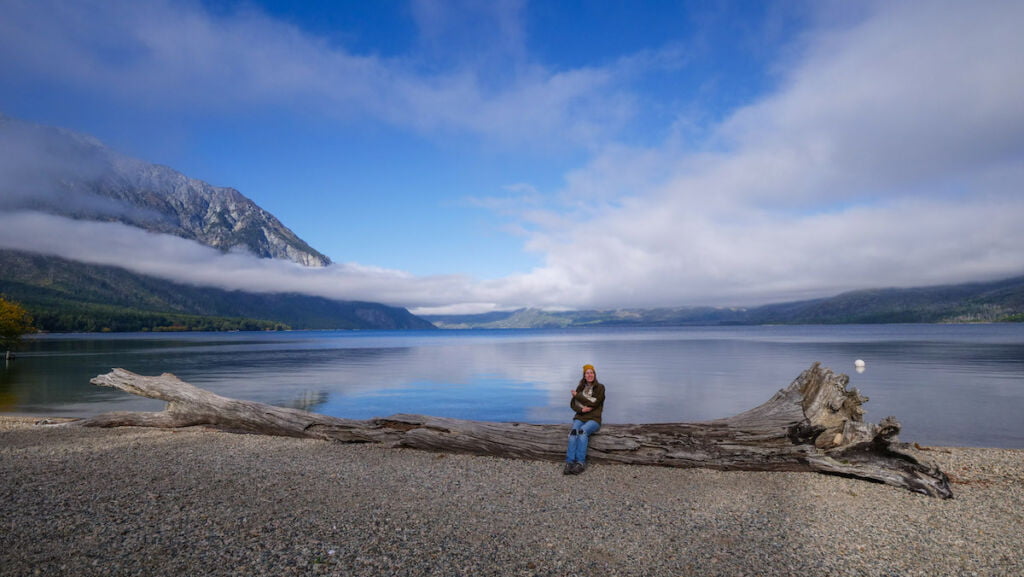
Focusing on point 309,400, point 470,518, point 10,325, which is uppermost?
point 10,325

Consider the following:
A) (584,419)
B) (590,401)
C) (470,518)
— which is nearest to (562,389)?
(584,419)

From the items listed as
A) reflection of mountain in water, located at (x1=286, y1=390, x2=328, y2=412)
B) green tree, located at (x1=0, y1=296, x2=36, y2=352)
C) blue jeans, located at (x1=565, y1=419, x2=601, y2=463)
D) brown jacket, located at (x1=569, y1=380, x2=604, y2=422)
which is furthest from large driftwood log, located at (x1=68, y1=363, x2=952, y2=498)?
green tree, located at (x1=0, y1=296, x2=36, y2=352)

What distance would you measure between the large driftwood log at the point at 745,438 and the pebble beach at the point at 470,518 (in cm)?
29

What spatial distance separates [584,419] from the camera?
11.0 metres

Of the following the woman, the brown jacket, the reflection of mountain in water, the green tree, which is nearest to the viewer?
the woman

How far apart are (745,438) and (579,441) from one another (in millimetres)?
3422

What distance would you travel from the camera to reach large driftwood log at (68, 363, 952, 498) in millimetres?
9617

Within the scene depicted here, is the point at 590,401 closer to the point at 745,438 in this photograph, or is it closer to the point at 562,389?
the point at 745,438

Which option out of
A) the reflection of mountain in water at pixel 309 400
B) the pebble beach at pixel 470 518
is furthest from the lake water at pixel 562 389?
the pebble beach at pixel 470 518

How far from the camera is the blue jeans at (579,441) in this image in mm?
10453

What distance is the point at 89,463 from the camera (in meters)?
10.3

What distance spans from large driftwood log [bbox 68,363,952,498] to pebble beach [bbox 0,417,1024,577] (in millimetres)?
294

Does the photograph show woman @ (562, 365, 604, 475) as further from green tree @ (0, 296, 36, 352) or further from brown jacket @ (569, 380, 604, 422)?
green tree @ (0, 296, 36, 352)

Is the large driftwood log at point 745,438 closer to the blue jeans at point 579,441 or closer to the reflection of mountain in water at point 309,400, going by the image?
the blue jeans at point 579,441
